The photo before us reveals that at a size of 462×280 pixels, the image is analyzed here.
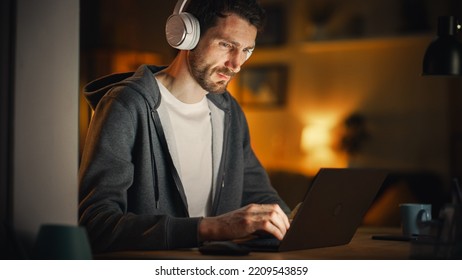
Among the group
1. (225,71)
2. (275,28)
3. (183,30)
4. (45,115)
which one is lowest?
(45,115)

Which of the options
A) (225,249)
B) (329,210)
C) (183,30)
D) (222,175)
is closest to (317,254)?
(329,210)

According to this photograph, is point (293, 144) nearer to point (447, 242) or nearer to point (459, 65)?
point (459, 65)

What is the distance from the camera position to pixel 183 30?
6.95ft

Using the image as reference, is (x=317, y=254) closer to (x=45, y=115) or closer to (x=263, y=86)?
(x=45, y=115)

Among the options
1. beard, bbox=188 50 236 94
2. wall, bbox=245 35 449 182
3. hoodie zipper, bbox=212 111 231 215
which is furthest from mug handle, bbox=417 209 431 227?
wall, bbox=245 35 449 182

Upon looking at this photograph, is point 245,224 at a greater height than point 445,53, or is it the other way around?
point 445,53

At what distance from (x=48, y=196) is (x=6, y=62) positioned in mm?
274

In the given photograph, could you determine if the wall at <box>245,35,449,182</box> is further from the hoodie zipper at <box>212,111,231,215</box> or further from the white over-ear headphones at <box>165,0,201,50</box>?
the white over-ear headphones at <box>165,0,201,50</box>

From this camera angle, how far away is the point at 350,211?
5.65 feet

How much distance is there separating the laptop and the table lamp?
1.72 ft

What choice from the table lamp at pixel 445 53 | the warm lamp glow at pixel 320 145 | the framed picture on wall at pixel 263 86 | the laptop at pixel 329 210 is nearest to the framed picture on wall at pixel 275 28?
the framed picture on wall at pixel 263 86

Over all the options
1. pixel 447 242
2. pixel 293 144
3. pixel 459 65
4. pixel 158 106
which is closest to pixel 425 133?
pixel 293 144

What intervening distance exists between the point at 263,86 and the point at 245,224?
15.3 ft

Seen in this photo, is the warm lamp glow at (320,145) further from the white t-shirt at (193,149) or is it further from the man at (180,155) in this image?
the white t-shirt at (193,149)
